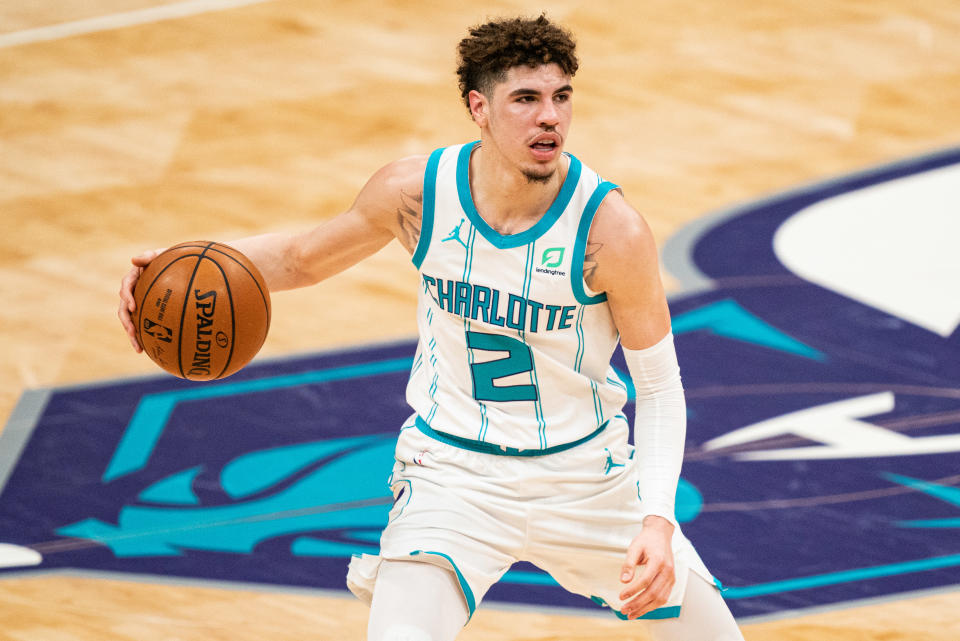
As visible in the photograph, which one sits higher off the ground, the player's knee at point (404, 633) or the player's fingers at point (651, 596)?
the player's fingers at point (651, 596)

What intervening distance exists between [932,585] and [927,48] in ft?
17.1

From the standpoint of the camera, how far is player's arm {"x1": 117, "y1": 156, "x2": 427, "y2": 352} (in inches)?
149

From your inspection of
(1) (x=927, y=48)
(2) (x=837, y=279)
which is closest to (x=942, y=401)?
(2) (x=837, y=279)

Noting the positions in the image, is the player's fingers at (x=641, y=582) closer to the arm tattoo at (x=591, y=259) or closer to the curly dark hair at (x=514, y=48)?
the arm tattoo at (x=591, y=259)

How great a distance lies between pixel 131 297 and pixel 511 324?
3.50 ft

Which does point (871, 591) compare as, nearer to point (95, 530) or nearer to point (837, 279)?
point (837, 279)

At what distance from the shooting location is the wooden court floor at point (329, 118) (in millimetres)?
7137

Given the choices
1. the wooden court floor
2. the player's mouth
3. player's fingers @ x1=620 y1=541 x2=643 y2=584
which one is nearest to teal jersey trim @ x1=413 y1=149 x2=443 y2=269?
the player's mouth

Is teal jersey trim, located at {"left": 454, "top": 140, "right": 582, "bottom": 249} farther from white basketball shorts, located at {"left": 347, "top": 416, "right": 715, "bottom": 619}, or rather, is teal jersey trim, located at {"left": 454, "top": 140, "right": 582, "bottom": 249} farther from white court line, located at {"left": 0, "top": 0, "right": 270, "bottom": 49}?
white court line, located at {"left": 0, "top": 0, "right": 270, "bottom": 49}

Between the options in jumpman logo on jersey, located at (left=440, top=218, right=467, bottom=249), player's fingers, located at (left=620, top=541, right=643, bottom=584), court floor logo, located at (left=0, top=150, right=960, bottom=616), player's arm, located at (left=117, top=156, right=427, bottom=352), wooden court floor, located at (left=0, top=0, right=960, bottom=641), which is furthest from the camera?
wooden court floor, located at (left=0, top=0, right=960, bottom=641)

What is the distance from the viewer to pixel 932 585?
494 cm

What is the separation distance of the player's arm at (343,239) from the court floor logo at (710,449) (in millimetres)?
1557

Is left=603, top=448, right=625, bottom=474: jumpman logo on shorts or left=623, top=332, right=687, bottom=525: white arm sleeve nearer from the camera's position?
left=623, top=332, right=687, bottom=525: white arm sleeve

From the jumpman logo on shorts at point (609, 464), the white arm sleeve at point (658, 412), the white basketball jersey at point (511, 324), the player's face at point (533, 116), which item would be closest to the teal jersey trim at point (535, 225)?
the white basketball jersey at point (511, 324)
